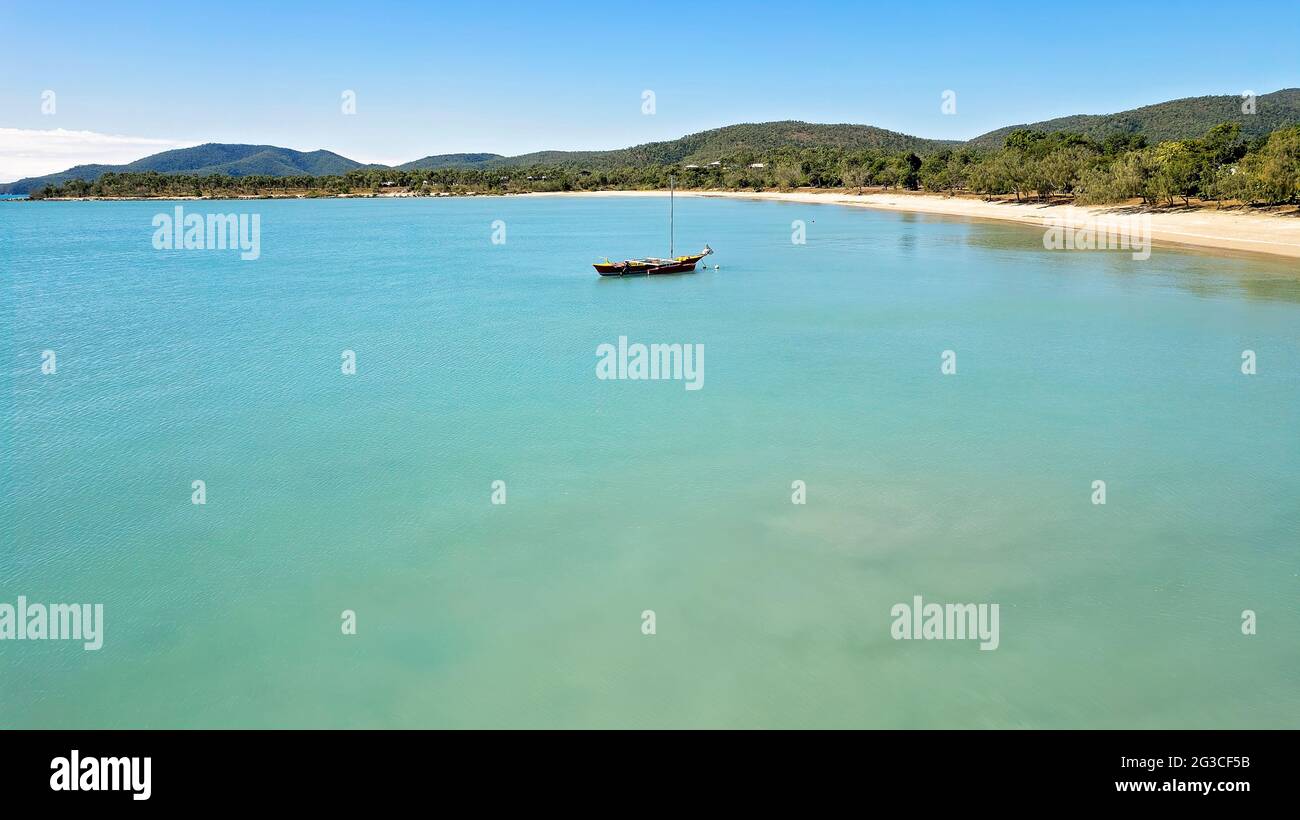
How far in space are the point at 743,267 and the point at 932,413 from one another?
1249 inches

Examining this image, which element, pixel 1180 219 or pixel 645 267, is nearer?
pixel 645 267

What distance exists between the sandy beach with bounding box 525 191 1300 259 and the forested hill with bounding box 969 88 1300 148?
205 feet

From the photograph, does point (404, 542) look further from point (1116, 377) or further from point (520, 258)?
point (520, 258)

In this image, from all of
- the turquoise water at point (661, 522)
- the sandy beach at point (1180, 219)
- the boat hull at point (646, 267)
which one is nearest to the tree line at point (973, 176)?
the sandy beach at point (1180, 219)

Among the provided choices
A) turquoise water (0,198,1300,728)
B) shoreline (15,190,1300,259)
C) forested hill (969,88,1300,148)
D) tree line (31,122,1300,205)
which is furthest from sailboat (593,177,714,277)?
forested hill (969,88,1300,148)

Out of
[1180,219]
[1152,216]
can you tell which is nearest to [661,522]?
[1180,219]

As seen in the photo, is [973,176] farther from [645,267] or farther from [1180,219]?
[645,267]

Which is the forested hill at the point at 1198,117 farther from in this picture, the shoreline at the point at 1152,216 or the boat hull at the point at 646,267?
the boat hull at the point at 646,267

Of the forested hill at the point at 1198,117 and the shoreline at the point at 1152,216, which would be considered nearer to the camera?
the shoreline at the point at 1152,216

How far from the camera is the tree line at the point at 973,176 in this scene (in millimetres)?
56688

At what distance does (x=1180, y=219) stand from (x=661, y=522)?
5756cm

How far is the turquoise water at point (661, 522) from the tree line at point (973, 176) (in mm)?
30029

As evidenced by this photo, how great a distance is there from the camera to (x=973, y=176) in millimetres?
A: 92125

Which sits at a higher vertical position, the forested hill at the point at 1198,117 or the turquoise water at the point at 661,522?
the forested hill at the point at 1198,117
